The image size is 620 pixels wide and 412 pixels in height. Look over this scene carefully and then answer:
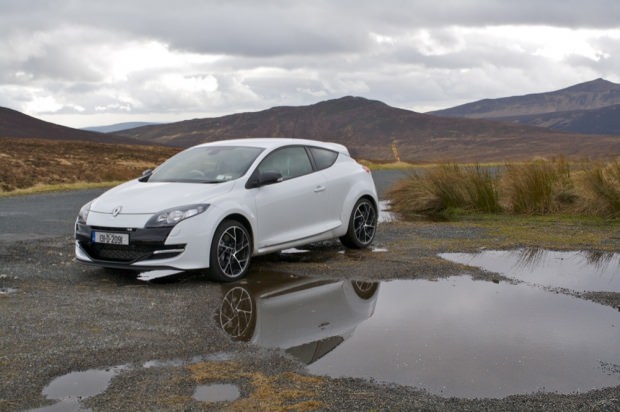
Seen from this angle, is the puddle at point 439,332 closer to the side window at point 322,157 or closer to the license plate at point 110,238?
the license plate at point 110,238

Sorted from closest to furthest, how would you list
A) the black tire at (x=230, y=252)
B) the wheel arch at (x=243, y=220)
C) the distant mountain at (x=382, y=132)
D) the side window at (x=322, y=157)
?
the black tire at (x=230, y=252), the wheel arch at (x=243, y=220), the side window at (x=322, y=157), the distant mountain at (x=382, y=132)

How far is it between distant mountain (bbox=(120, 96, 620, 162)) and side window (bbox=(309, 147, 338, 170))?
109 m

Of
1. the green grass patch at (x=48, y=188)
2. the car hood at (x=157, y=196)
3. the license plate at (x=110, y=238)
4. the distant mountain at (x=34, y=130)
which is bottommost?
the green grass patch at (x=48, y=188)

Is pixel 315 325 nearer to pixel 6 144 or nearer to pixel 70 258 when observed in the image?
pixel 70 258

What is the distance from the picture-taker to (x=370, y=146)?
143875 millimetres

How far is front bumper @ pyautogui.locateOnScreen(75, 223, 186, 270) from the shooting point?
28.3 ft

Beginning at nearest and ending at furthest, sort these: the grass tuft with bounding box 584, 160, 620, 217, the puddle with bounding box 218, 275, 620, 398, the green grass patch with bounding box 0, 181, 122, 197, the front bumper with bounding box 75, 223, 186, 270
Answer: the puddle with bounding box 218, 275, 620, 398, the front bumper with bounding box 75, 223, 186, 270, the grass tuft with bounding box 584, 160, 620, 217, the green grass patch with bounding box 0, 181, 122, 197

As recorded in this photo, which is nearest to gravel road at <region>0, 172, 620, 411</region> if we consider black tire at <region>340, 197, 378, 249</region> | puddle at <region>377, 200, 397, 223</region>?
black tire at <region>340, 197, 378, 249</region>

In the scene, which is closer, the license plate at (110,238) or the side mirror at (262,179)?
the license plate at (110,238)

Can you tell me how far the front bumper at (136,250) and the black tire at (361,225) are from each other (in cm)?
332

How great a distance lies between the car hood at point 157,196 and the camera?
8922 millimetres

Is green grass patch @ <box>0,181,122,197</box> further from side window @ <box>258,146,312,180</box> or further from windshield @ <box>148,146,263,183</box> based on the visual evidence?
side window @ <box>258,146,312,180</box>

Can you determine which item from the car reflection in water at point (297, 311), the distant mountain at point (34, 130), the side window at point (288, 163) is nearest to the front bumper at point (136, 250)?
the car reflection in water at point (297, 311)

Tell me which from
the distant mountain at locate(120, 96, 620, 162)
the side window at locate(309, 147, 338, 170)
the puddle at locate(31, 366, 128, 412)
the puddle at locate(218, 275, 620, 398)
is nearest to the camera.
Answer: the puddle at locate(31, 366, 128, 412)
